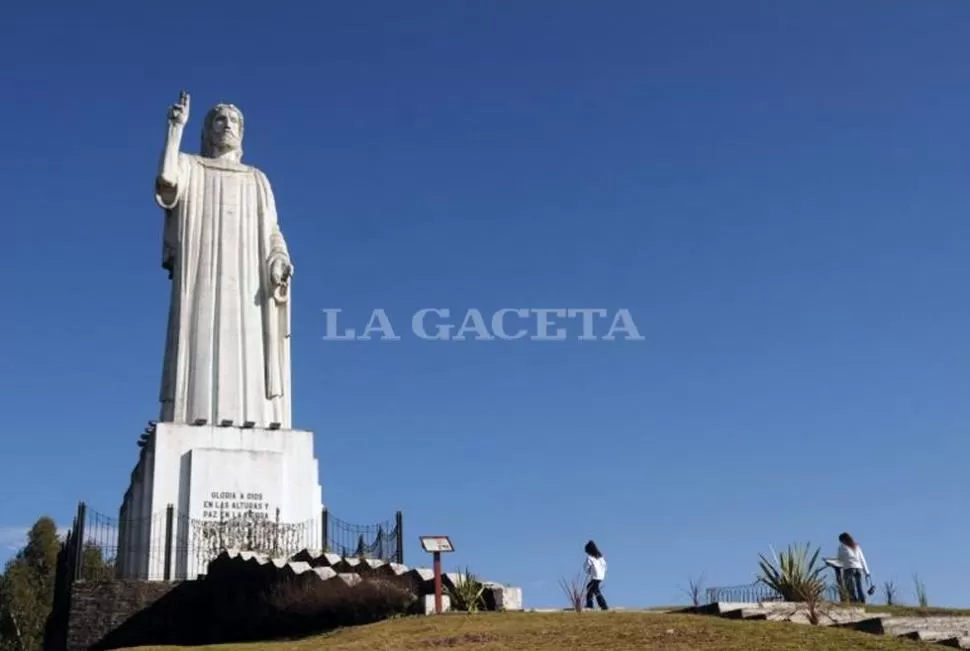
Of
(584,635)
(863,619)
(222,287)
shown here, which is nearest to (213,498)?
(222,287)

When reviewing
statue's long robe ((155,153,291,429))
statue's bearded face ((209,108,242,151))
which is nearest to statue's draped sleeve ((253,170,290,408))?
statue's long robe ((155,153,291,429))

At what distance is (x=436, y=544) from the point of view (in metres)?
14.5

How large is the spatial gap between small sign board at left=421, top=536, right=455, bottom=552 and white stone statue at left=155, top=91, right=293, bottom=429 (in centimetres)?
819

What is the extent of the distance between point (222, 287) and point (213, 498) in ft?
14.3

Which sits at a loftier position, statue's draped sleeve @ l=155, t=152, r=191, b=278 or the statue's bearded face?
the statue's bearded face

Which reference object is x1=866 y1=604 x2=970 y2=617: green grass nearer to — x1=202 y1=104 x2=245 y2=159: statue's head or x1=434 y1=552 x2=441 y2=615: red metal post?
x1=434 y1=552 x2=441 y2=615: red metal post

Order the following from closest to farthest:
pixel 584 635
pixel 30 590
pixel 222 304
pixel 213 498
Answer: pixel 584 635
pixel 213 498
pixel 222 304
pixel 30 590

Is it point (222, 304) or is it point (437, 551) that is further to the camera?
point (222, 304)

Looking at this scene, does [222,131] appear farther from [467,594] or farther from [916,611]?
[916,611]

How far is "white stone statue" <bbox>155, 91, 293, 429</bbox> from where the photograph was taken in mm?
22109

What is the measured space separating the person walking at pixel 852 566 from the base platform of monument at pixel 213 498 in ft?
29.2

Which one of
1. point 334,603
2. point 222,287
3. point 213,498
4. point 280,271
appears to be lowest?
point 334,603

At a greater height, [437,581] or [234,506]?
[234,506]

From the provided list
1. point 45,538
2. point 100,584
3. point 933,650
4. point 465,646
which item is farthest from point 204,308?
point 45,538
